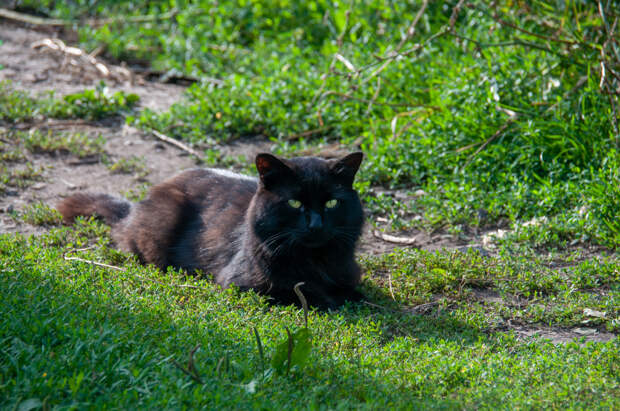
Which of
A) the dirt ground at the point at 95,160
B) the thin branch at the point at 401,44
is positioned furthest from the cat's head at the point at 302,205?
the thin branch at the point at 401,44

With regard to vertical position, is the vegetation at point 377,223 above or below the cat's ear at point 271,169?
below

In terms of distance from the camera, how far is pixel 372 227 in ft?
19.3

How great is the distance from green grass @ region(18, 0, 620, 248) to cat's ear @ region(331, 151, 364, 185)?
5.03ft

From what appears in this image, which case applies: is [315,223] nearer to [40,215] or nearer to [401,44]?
[40,215]

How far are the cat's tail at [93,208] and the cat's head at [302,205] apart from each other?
1730 mm

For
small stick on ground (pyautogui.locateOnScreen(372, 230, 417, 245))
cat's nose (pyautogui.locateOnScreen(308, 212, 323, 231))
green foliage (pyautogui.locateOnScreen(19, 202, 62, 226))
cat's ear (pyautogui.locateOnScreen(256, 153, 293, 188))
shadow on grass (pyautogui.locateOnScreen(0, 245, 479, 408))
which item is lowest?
green foliage (pyautogui.locateOnScreen(19, 202, 62, 226))

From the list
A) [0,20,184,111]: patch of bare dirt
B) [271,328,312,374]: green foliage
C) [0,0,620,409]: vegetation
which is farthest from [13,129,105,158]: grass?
[271,328,312,374]: green foliage

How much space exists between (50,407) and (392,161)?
4.73 m

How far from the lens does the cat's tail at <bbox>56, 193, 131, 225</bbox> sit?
18.2 ft

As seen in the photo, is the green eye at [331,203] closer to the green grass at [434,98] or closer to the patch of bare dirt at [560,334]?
the patch of bare dirt at [560,334]

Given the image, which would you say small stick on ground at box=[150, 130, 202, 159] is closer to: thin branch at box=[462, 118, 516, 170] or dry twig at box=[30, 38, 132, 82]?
dry twig at box=[30, 38, 132, 82]

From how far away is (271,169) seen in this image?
4.25 m

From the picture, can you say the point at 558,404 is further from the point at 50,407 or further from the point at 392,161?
the point at 392,161

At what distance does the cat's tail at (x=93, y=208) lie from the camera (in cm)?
554
